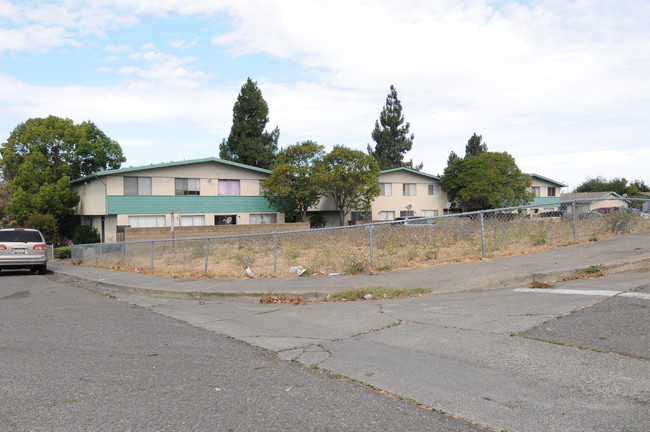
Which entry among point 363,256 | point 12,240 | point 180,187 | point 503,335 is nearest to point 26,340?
point 503,335

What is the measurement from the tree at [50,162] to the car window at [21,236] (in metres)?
21.7

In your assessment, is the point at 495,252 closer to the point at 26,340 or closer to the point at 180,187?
the point at 26,340

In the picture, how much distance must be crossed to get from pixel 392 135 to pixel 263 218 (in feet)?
94.6

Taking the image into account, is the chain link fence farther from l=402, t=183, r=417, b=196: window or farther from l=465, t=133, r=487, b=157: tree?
l=465, t=133, r=487, b=157: tree

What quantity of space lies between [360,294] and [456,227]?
451cm

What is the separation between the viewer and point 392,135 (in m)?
63.8

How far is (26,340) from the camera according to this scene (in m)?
6.48

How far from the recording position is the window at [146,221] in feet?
114

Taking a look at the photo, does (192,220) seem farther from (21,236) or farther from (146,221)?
(21,236)

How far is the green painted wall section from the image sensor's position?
112 feet

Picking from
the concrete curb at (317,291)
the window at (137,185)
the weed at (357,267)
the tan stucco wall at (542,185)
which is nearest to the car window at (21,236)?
the concrete curb at (317,291)

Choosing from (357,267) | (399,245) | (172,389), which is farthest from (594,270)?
(172,389)

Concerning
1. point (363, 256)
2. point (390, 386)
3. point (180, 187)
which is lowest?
point (390, 386)

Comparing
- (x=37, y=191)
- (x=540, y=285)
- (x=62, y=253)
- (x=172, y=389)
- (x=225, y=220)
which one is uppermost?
(x=37, y=191)
